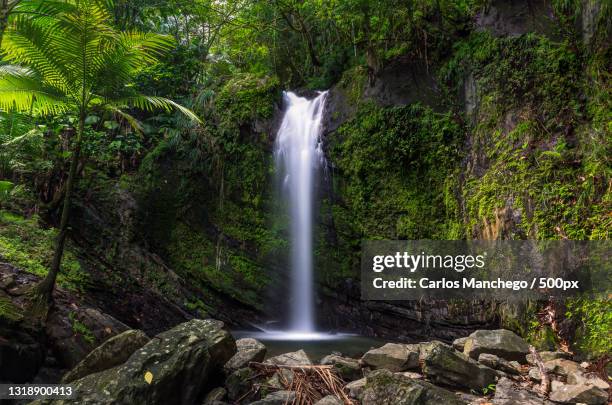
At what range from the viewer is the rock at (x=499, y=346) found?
4238mm

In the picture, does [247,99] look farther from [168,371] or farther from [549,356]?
[549,356]

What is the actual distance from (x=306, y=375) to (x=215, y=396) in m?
0.78

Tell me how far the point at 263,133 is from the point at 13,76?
4769 mm

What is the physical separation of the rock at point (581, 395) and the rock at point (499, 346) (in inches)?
34.6

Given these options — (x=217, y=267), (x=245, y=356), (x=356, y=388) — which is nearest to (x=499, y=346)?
(x=356, y=388)

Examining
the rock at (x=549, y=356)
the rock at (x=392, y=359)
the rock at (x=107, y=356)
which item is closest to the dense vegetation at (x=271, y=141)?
the rock at (x=549, y=356)

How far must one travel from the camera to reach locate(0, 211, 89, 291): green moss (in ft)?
19.2

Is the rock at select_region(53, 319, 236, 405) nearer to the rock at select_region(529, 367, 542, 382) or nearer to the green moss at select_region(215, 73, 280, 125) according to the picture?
the rock at select_region(529, 367, 542, 382)

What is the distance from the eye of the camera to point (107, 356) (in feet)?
11.6

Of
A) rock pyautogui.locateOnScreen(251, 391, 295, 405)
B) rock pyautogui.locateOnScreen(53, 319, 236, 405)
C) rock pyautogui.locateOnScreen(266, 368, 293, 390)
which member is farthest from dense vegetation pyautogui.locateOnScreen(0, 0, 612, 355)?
rock pyautogui.locateOnScreen(251, 391, 295, 405)

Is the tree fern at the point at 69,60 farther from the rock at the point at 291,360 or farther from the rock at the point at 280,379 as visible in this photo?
the rock at the point at 280,379

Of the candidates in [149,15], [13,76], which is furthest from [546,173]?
[149,15]

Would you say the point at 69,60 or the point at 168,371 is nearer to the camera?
the point at 168,371

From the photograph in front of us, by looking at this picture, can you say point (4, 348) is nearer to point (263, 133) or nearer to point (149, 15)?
point (263, 133)
